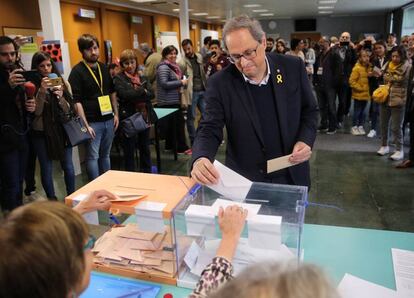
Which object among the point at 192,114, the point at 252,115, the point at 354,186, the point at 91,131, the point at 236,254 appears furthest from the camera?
the point at 192,114

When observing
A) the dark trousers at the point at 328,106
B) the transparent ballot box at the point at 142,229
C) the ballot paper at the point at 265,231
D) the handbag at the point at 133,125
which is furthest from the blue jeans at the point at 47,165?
the dark trousers at the point at 328,106

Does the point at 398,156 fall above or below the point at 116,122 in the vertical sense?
below

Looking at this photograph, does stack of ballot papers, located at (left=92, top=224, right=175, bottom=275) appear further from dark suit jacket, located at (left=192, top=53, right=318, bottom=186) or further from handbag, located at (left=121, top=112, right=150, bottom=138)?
handbag, located at (left=121, top=112, right=150, bottom=138)

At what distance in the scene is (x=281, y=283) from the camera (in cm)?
60

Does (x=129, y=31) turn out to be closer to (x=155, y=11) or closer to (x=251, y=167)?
(x=155, y=11)

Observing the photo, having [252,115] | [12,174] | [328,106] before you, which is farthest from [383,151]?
[12,174]

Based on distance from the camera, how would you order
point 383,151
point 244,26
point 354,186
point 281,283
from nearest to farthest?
point 281,283, point 244,26, point 354,186, point 383,151

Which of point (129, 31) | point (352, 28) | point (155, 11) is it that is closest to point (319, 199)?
point (129, 31)

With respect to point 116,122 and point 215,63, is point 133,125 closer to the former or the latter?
point 116,122

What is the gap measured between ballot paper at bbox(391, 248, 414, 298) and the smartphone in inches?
116

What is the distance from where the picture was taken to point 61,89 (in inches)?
126

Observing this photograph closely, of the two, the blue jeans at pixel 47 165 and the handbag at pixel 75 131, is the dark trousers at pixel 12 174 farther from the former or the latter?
the handbag at pixel 75 131

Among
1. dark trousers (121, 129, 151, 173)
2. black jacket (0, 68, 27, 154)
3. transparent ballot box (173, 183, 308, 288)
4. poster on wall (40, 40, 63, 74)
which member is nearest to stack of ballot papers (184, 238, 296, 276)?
transparent ballot box (173, 183, 308, 288)

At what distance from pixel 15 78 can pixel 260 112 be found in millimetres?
2113
